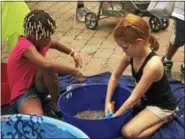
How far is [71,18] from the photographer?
4.35m

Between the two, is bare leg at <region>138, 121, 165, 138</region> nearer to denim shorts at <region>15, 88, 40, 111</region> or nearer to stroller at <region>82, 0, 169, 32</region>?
denim shorts at <region>15, 88, 40, 111</region>

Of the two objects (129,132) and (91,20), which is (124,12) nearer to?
(91,20)

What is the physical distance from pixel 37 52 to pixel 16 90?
0.94 ft

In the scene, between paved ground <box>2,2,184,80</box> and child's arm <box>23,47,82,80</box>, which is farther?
paved ground <box>2,2,184,80</box>

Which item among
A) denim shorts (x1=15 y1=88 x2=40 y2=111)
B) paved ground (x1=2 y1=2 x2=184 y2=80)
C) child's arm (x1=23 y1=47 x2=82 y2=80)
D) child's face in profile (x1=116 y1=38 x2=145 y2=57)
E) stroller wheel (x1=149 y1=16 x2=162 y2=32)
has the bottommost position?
paved ground (x1=2 y1=2 x2=184 y2=80)

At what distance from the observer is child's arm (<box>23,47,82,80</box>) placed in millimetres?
2145

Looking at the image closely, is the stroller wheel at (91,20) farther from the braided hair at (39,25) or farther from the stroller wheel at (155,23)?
the braided hair at (39,25)

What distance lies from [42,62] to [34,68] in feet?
0.54

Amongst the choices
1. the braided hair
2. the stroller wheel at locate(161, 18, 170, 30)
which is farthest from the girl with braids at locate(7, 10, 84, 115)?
the stroller wheel at locate(161, 18, 170, 30)

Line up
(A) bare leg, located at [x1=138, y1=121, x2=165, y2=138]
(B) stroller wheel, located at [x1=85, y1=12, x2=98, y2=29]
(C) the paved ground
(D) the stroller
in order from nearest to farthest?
(A) bare leg, located at [x1=138, y1=121, x2=165, y2=138], (C) the paved ground, (D) the stroller, (B) stroller wheel, located at [x1=85, y1=12, x2=98, y2=29]

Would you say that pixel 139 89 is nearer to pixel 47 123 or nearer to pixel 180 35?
pixel 47 123

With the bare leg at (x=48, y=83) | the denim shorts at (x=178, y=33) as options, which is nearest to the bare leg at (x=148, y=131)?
the bare leg at (x=48, y=83)

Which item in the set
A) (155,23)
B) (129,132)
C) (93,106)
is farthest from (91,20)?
(129,132)

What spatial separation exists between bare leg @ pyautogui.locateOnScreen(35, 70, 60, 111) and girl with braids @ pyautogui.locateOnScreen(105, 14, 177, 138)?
0.34m
